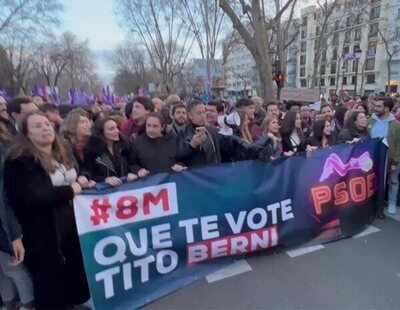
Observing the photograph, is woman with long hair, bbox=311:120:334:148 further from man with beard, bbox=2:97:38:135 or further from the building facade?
the building facade

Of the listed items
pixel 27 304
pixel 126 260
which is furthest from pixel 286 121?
pixel 27 304

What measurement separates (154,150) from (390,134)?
3529 millimetres

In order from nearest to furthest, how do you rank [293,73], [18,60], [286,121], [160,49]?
[286,121]
[160,49]
[18,60]
[293,73]

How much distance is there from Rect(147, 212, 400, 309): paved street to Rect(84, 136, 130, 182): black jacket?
1.24 metres

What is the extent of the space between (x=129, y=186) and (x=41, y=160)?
0.72 m

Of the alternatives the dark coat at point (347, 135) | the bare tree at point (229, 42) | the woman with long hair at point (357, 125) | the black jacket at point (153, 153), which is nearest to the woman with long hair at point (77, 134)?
the black jacket at point (153, 153)

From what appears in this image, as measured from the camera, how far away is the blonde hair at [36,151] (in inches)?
93.0

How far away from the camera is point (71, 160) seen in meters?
2.73

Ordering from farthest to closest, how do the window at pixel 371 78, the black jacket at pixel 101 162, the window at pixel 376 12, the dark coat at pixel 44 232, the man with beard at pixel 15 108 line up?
the window at pixel 371 78 < the window at pixel 376 12 < the man with beard at pixel 15 108 < the black jacket at pixel 101 162 < the dark coat at pixel 44 232

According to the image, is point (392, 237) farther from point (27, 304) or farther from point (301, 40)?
point (301, 40)

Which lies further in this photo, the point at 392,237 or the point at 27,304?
the point at 392,237

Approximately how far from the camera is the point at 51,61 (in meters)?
46.3

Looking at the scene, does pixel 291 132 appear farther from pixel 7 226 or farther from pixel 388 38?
pixel 388 38

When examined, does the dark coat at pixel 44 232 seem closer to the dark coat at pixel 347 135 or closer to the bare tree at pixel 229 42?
the dark coat at pixel 347 135
